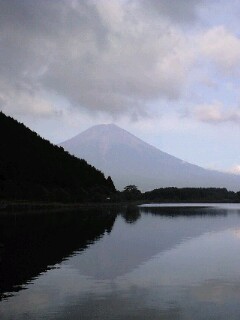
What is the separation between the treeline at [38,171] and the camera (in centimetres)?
12725

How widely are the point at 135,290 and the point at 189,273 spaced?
17.4ft

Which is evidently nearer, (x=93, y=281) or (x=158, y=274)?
(x=93, y=281)

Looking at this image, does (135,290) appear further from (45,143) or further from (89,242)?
(45,143)

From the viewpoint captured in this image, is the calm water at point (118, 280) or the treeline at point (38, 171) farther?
the treeline at point (38, 171)

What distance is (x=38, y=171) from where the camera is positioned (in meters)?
155

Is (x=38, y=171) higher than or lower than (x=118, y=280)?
higher

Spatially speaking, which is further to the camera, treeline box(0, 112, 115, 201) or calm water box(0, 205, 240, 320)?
treeline box(0, 112, 115, 201)

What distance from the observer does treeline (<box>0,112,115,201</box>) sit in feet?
417

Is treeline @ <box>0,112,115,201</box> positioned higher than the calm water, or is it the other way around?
treeline @ <box>0,112,115,201</box>

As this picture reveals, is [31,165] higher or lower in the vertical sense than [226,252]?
higher

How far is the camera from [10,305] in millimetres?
16516

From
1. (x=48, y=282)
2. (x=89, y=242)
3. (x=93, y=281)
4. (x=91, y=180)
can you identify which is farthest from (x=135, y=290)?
(x=91, y=180)

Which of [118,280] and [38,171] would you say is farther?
[38,171]

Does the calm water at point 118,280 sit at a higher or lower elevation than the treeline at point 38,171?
lower
